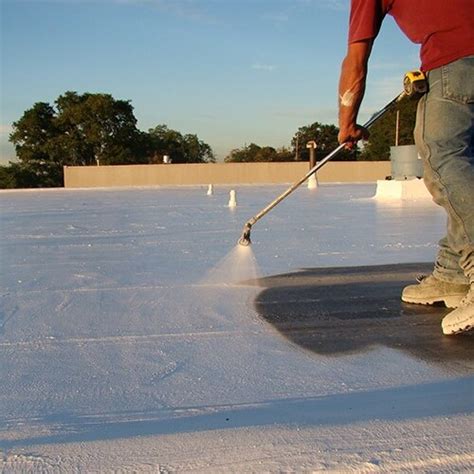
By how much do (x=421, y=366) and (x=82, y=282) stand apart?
5.35ft

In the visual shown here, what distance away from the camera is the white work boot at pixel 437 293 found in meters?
2.09

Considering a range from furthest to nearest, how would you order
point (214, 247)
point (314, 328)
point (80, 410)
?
point (214, 247), point (314, 328), point (80, 410)

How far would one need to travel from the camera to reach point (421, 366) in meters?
1.45

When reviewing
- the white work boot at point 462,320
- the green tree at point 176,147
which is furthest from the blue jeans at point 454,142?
the green tree at point 176,147

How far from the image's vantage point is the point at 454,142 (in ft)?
6.05

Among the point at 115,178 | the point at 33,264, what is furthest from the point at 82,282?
the point at 115,178

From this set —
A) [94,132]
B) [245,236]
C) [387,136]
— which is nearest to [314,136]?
[387,136]

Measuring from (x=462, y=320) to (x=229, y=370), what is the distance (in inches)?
29.9

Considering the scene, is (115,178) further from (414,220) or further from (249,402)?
(249,402)

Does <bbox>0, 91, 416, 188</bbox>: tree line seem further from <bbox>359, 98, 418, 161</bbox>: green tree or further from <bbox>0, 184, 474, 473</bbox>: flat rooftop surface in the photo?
<bbox>0, 184, 474, 473</bbox>: flat rooftop surface

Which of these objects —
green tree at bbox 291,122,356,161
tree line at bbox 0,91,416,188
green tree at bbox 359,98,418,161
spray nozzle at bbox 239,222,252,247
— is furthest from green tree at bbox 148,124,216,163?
spray nozzle at bbox 239,222,252,247

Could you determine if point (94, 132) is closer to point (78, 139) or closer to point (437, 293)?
point (78, 139)

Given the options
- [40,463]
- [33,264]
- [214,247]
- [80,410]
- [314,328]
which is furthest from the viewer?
[214,247]

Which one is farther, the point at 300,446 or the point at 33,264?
the point at 33,264
